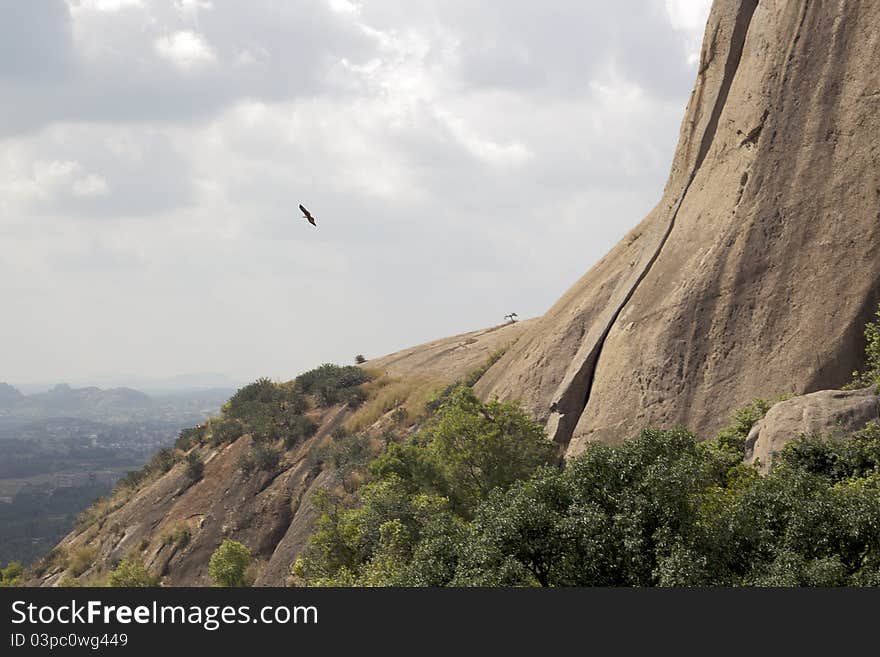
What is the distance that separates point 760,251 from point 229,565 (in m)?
26.8

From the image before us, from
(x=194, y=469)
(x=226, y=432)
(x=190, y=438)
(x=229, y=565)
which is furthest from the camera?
(x=190, y=438)

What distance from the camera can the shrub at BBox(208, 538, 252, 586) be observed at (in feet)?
128

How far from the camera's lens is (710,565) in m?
16.8

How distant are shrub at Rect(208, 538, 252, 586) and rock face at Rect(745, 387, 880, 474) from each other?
25071 mm

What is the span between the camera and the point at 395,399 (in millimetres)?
53750

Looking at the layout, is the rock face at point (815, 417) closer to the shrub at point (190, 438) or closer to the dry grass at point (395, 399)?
the dry grass at point (395, 399)

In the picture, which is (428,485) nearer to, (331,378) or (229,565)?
(229,565)

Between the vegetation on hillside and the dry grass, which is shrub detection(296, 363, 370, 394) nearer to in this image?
the dry grass

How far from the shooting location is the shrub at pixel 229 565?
38969 mm

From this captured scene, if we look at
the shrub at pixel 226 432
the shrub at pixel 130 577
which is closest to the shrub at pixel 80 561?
the shrub at pixel 130 577

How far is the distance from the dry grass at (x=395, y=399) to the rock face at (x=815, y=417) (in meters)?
27.5

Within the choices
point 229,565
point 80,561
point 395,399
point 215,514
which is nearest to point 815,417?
point 229,565

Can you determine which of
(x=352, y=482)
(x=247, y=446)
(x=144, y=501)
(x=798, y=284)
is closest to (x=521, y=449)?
(x=798, y=284)

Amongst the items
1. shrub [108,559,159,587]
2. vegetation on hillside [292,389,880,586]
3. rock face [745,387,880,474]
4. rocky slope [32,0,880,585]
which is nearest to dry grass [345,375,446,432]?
shrub [108,559,159,587]
